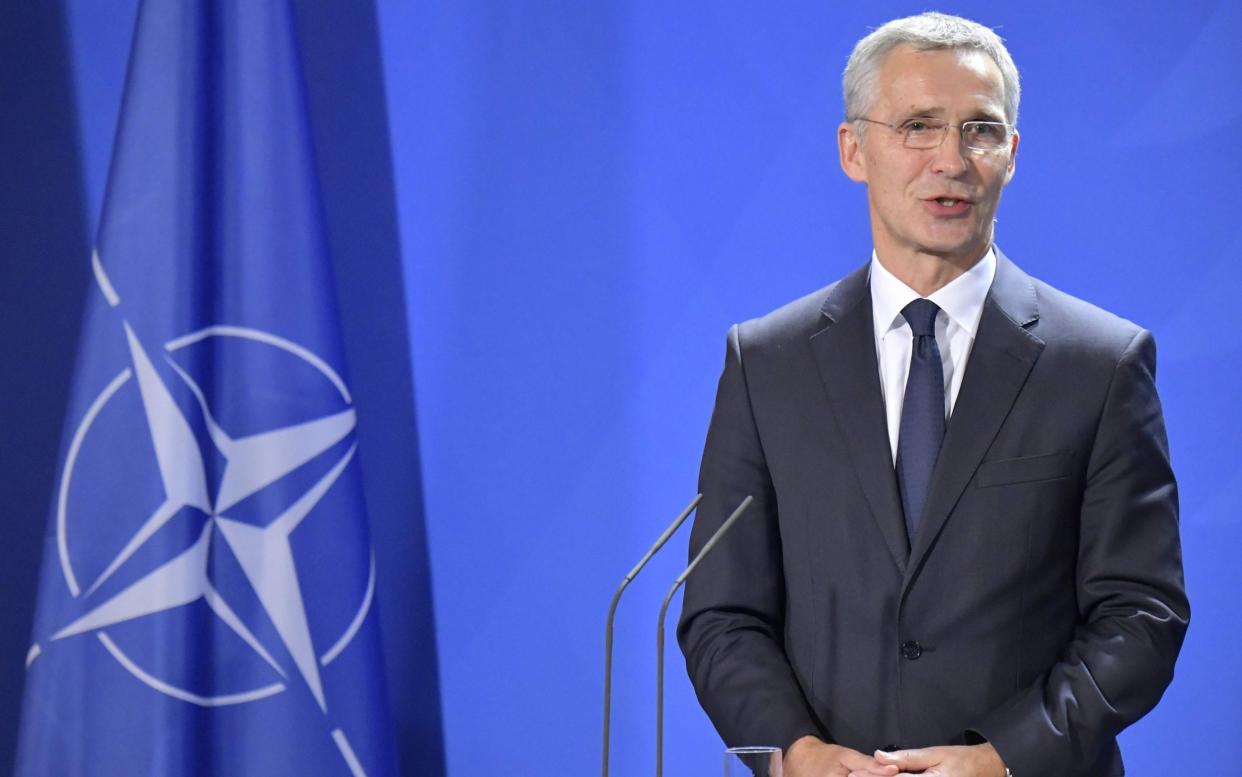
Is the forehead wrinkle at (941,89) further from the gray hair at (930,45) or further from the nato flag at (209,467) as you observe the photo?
the nato flag at (209,467)

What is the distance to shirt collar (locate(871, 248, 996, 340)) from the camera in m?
2.00

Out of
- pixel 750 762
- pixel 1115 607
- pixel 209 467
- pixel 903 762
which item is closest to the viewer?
pixel 750 762

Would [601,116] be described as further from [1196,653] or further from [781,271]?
[1196,653]

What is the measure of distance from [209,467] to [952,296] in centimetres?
129

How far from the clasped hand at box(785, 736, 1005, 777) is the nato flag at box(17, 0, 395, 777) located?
3.38ft

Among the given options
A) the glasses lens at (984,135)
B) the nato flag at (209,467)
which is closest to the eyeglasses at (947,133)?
the glasses lens at (984,135)

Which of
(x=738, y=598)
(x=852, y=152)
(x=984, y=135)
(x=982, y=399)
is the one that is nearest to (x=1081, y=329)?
(x=982, y=399)

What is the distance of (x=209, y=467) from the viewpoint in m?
2.46

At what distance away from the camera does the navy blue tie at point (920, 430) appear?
6.39 feet

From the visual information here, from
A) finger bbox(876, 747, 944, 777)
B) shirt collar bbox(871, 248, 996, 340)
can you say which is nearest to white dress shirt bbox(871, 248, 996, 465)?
shirt collar bbox(871, 248, 996, 340)

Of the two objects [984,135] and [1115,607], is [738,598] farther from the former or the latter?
[984,135]

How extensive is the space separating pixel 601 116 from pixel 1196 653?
1.53 m

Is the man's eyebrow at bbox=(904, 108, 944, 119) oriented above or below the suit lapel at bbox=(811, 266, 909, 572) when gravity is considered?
above

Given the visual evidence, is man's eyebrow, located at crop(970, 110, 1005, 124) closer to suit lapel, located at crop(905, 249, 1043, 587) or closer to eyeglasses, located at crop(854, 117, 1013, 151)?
eyeglasses, located at crop(854, 117, 1013, 151)
